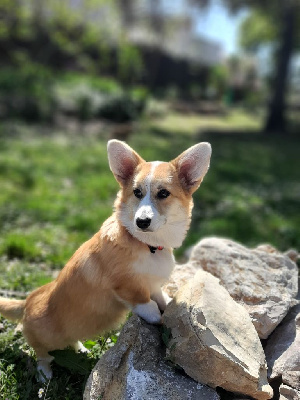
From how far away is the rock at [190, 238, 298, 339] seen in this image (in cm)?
312

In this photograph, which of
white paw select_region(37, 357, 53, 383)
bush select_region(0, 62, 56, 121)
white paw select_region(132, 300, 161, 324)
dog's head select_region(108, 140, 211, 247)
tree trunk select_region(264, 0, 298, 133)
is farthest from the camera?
tree trunk select_region(264, 0, 298, 133)

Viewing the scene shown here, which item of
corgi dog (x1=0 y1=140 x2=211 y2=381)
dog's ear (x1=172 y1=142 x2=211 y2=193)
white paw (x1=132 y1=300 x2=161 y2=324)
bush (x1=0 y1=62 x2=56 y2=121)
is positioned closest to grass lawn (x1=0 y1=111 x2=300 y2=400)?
corgi dog (x1=0 y1=140 x2=211 y2=381)

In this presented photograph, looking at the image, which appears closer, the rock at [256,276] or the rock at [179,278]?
the rock at [256,276]

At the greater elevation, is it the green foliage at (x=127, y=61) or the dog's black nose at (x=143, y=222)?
the dog's black nose at (x=143, y=222)

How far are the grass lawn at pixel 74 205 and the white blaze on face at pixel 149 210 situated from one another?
1289mm

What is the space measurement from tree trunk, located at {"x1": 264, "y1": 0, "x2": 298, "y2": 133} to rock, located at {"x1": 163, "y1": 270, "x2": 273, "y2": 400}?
17310 millimetres

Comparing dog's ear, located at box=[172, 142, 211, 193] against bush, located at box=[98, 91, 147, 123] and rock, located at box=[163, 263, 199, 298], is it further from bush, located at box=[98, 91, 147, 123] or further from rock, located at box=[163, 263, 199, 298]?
Answer: bush, located at box=[98, 91, 147, 123]

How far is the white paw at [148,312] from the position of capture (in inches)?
110

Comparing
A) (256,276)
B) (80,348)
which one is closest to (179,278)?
(256,276)

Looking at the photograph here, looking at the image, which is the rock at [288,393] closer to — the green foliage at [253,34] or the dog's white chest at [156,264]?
the dog's white chest at [156,264]

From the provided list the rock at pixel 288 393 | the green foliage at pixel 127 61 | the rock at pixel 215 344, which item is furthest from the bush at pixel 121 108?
the rock at pixel 288 393

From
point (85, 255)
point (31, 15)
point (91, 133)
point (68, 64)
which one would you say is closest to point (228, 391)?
point (85, 255)

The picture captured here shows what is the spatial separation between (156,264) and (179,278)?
924 mm

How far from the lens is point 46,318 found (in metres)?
3.02
